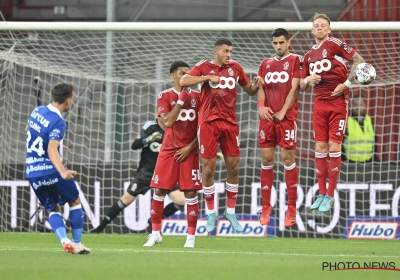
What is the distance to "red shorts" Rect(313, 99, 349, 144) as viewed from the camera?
10609mm

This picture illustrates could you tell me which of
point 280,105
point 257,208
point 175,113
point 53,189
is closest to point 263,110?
point 280,105

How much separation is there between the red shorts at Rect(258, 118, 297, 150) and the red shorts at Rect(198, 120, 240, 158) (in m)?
0.39

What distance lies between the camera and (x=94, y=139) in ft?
54.4

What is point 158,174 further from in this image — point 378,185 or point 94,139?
point 94,139

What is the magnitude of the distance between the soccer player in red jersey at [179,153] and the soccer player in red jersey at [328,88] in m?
1.44

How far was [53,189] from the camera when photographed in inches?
335

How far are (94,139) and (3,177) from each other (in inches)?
99.6

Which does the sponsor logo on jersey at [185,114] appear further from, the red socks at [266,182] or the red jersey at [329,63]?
the red jersey at [329,63]

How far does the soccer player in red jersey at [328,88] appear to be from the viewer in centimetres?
1054

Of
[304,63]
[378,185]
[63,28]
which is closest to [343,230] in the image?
[378,185]

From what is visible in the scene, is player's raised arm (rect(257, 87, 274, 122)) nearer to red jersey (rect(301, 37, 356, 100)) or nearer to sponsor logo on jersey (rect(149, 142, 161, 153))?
red jersey (rect(301, 37, 356, 100))

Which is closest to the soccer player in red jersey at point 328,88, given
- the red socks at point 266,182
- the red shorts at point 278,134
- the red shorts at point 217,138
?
the red shorts at point 278,134

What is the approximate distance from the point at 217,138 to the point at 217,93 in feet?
1.79

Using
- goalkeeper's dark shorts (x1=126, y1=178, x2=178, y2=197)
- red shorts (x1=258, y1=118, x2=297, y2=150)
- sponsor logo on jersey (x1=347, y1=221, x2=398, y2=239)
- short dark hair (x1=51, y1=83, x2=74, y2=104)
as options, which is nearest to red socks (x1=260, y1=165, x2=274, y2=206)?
red shorts (x1=258, y1=118, x2=297, y2=150)
